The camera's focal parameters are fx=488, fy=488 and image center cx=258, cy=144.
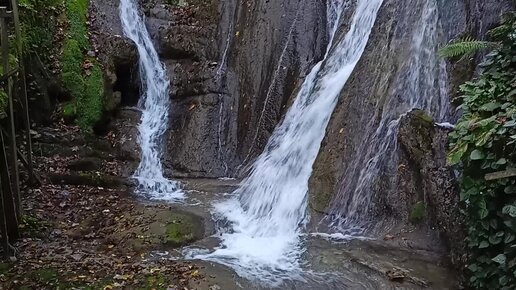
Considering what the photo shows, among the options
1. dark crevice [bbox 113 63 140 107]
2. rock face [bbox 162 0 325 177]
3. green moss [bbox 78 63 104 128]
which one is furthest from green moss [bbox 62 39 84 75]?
rock face [bbox 162 0 325 177]

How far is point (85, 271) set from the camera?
609cm

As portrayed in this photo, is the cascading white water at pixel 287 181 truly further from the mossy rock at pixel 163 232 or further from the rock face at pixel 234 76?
the rock face at pixel 234 76

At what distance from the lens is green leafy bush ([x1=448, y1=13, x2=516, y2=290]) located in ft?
15.2

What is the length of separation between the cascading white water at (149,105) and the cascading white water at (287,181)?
1.88 m

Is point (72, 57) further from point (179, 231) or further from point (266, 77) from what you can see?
point (179, 231)

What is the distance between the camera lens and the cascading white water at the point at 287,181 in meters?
6.84

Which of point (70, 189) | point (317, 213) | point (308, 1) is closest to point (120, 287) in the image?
point (317, 213)

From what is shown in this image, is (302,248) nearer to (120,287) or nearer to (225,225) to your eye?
(225,225)

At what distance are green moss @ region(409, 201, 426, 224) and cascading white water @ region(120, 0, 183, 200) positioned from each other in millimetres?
4769

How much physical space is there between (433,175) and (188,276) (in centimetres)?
350

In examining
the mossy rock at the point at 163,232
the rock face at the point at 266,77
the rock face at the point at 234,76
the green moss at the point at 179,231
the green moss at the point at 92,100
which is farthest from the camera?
the rock face at the point at 234,76

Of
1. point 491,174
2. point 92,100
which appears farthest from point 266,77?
point 491,174

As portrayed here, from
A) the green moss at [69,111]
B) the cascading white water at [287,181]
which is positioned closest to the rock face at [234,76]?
the cascading white water at [287,181]

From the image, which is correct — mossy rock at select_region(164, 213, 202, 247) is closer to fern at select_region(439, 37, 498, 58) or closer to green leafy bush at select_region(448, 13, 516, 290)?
green leafy bush at select_region(448, 13, 516, 290)
